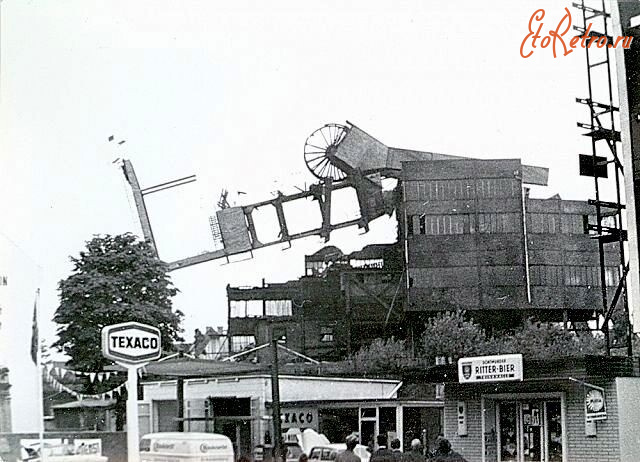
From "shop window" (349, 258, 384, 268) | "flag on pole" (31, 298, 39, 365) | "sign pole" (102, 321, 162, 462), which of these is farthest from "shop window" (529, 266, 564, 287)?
"flag on pole" (31, 298, 39, 365)

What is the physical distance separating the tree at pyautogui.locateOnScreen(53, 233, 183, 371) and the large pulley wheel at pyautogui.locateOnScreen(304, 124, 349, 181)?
2.67 ft

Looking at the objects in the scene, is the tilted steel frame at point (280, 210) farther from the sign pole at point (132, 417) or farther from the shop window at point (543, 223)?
the shop window at point (543, 223)

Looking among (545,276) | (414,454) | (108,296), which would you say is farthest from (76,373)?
(545,276)

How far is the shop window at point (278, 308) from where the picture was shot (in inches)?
161

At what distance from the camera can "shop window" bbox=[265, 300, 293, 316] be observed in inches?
161

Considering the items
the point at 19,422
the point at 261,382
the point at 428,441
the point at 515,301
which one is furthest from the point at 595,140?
the point at 19,422

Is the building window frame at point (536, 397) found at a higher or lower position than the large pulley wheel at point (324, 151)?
lower

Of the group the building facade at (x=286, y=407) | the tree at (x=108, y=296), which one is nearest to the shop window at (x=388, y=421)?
the building facade at (x=286, y=407)

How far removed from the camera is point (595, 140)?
4.27 m

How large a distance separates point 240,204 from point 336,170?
462mm

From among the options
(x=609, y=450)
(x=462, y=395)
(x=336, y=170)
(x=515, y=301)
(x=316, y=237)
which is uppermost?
(x=336, y=170)

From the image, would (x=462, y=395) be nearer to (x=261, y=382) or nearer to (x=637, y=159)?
(x=261, y=382)

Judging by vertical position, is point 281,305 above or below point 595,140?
below
